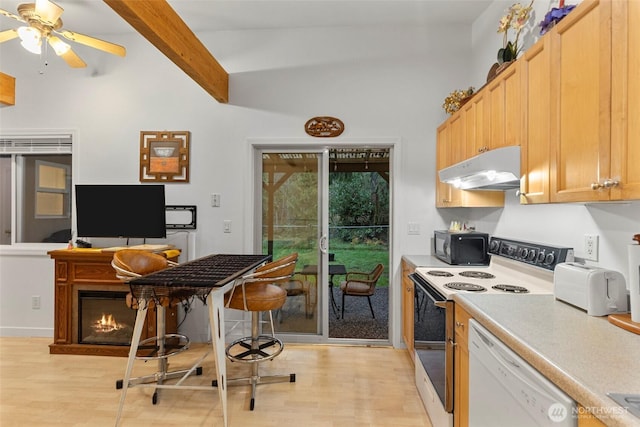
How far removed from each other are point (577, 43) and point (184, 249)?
331 centimetres

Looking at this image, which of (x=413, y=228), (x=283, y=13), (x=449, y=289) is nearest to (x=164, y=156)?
(x=283, y=13)

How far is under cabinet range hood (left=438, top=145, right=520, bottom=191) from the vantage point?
5.71 feet

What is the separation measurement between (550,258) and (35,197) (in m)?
4.83

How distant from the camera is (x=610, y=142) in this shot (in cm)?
113

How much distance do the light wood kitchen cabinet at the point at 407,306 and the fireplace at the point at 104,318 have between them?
101 inches

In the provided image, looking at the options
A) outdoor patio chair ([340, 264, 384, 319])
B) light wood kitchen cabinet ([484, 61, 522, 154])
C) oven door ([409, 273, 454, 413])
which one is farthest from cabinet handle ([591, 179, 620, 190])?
outdoor patio chair ([340, 264, 384, 319])

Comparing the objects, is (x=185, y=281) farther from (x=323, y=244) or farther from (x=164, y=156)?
(x=164, y=156)

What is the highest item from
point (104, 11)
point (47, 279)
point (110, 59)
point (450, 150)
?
point (104, 11)

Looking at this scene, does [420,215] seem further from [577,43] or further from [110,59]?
[110,59]

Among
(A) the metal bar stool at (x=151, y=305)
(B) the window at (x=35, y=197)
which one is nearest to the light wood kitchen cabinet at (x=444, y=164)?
(A) the metal bar stool at (x=151, y=305)

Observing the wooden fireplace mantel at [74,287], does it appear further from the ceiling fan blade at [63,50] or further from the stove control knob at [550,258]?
the stove control knob at [550,258]

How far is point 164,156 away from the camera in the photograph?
3.30 m

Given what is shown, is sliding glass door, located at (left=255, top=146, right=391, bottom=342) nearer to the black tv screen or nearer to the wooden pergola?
the wooden pergola

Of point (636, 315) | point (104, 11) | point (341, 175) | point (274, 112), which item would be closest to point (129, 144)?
point (104, 11)
